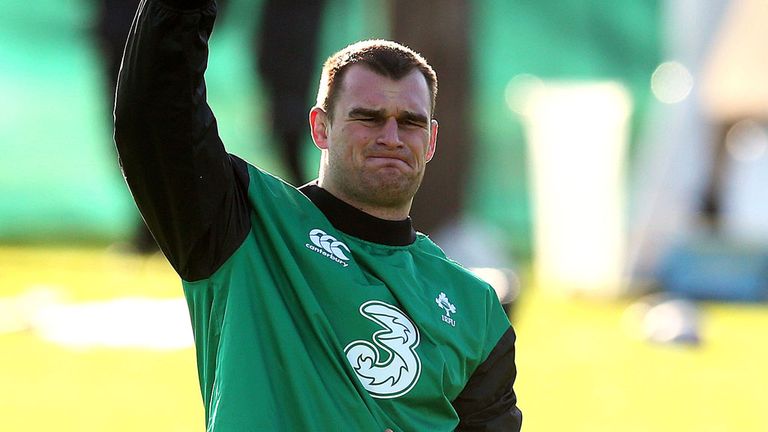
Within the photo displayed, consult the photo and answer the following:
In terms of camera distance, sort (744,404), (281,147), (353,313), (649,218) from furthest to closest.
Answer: (649,218), (281,147), (744,404), (353,313)

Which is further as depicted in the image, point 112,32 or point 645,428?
point 112,32

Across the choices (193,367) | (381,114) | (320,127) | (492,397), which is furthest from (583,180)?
(381,114)

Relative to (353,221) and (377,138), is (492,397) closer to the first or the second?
(353,221)

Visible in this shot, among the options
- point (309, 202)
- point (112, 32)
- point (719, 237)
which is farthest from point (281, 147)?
point (309, 202)

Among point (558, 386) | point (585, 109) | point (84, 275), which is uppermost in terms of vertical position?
point (585, 109)

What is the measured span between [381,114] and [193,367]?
454 centimetres

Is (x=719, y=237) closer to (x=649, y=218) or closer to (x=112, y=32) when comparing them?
(x=649, y=218)

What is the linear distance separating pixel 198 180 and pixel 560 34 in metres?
9.97

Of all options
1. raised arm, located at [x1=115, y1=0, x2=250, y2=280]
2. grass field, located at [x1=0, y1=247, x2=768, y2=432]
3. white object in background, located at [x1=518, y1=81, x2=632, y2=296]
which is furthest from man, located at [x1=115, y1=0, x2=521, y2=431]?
white object in background, located at [x1=518, y1=81, x2=632, y2=296]

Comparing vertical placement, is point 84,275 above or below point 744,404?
below

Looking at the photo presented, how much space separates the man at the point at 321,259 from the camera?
109 inches

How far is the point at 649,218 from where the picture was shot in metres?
11.4

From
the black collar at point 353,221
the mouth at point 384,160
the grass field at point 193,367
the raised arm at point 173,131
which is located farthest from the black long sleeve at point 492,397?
the grass field at point 193,367

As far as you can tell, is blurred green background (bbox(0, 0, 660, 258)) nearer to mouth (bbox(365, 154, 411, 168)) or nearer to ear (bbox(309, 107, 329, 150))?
ear (bbox(309, 107, 329, 150))
